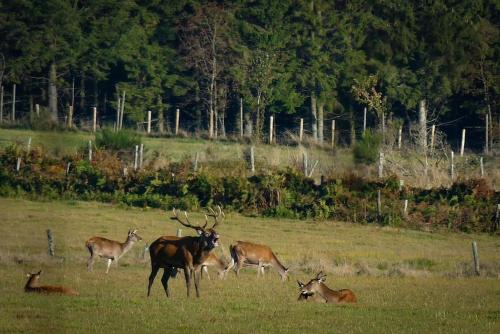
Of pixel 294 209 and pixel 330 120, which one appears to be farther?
pixel 330 120

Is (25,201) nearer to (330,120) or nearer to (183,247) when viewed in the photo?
(183,247)

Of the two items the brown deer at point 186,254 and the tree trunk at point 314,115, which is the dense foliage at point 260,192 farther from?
the tree trunk at point 314,115

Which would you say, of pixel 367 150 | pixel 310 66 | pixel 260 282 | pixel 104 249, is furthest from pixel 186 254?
pixel 310 66

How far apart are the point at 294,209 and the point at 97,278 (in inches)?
692

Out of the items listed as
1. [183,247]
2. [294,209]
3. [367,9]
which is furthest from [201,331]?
[367,9]

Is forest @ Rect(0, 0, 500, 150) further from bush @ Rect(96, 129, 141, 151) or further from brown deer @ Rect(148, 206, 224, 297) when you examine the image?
brown deer @ Rect(148, 206, 224, 297)

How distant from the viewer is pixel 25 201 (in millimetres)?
41438

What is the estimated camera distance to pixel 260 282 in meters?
26.7

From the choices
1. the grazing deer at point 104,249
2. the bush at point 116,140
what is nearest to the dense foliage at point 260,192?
the bush at point 116,140

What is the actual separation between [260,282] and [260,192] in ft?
52.1

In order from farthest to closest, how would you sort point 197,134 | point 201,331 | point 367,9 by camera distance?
point 367,9
point 197,134
point 201,331

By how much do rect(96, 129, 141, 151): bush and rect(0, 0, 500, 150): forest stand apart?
12.2 m

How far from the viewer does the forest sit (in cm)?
6228

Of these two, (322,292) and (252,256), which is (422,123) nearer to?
(252,256)
